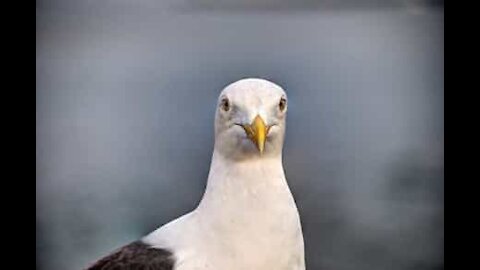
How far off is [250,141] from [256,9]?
360 millimetres

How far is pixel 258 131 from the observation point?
100 cm

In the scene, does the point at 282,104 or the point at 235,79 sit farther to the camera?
the point at 235,79

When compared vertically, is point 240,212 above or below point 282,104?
below

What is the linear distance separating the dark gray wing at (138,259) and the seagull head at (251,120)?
6.7 inches

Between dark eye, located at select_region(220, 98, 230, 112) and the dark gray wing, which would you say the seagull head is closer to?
dark eye, located at select_region(220, 98, 230, 112)

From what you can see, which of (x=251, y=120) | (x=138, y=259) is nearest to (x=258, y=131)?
(x=251, y=120)

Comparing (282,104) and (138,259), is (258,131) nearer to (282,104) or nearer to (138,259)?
(282,104)

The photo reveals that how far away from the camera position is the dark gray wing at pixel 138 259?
1067mm

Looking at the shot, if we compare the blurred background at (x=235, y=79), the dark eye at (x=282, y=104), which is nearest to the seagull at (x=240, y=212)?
the dark eye at (x=282, y=104)

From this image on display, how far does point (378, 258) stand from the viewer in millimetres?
1327

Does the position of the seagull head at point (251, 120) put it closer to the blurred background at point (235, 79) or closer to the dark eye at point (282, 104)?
the dark eye at point (282, 104)

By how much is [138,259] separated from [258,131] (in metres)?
0.26

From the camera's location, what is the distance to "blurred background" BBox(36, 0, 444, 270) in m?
1.32
